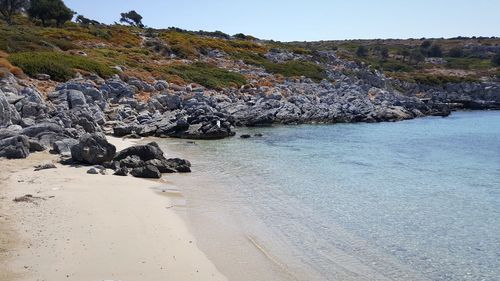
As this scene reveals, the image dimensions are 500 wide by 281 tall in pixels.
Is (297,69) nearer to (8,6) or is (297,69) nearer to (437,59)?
(8,6)

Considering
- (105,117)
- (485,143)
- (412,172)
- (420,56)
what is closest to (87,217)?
(412,172)

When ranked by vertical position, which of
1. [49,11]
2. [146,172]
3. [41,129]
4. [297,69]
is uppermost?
[49,11]

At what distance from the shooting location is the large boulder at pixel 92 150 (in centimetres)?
1750

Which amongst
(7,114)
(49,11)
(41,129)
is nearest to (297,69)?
(49,11)

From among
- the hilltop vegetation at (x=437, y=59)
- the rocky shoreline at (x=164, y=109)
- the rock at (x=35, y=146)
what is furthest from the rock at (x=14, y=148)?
the hilltop vegetation at (x=437, y=59)

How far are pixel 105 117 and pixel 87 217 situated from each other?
→ 2206cm

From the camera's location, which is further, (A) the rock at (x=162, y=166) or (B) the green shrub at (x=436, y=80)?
(B) the green shrub at (x=436, y=80)

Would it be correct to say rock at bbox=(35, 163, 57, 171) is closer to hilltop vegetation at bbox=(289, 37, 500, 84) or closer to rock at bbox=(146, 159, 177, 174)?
rock at bbox=(146, 159, 177, 174)

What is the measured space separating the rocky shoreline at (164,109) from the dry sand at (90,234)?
5.43 metres

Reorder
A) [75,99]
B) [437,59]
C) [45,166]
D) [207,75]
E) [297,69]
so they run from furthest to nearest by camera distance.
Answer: [437,59]
[297,69]
[207,75]
[75,99]
[45,166]

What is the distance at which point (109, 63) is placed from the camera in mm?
47750

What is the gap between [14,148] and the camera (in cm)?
1717

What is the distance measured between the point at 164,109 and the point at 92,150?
20690 mm

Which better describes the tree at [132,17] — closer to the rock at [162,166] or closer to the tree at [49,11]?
the tree at [49,11]
